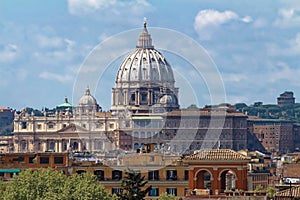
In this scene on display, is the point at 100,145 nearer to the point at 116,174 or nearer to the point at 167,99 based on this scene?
the point at 167,99

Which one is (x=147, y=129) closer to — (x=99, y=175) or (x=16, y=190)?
(x=99, y=175)

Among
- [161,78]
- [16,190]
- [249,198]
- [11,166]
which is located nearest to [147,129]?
[161,78]

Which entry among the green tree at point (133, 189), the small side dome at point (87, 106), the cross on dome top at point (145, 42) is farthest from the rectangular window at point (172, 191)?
the cross on dome top at point (145, 42)

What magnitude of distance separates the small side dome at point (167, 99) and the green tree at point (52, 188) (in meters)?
122

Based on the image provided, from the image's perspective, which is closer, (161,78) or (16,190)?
(16,190)

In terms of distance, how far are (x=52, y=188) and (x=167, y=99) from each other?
132m

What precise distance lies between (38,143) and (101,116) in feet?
30.0

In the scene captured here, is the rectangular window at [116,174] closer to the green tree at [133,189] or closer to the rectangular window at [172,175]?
the rectangular window at [172,175]

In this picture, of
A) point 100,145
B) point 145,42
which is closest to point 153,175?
point 100,145

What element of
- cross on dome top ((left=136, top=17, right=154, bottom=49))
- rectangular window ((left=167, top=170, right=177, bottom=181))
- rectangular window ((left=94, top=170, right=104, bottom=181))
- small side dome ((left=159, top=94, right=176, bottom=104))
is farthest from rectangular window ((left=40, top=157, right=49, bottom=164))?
cross on dome top ((left=136, top=17, right=154, bottom=49))

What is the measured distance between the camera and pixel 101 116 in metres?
193

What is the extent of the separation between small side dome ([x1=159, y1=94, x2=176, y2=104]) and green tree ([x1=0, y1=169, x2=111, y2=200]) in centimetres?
12163

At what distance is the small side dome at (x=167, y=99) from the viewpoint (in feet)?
606

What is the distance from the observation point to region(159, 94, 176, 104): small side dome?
606 ft
